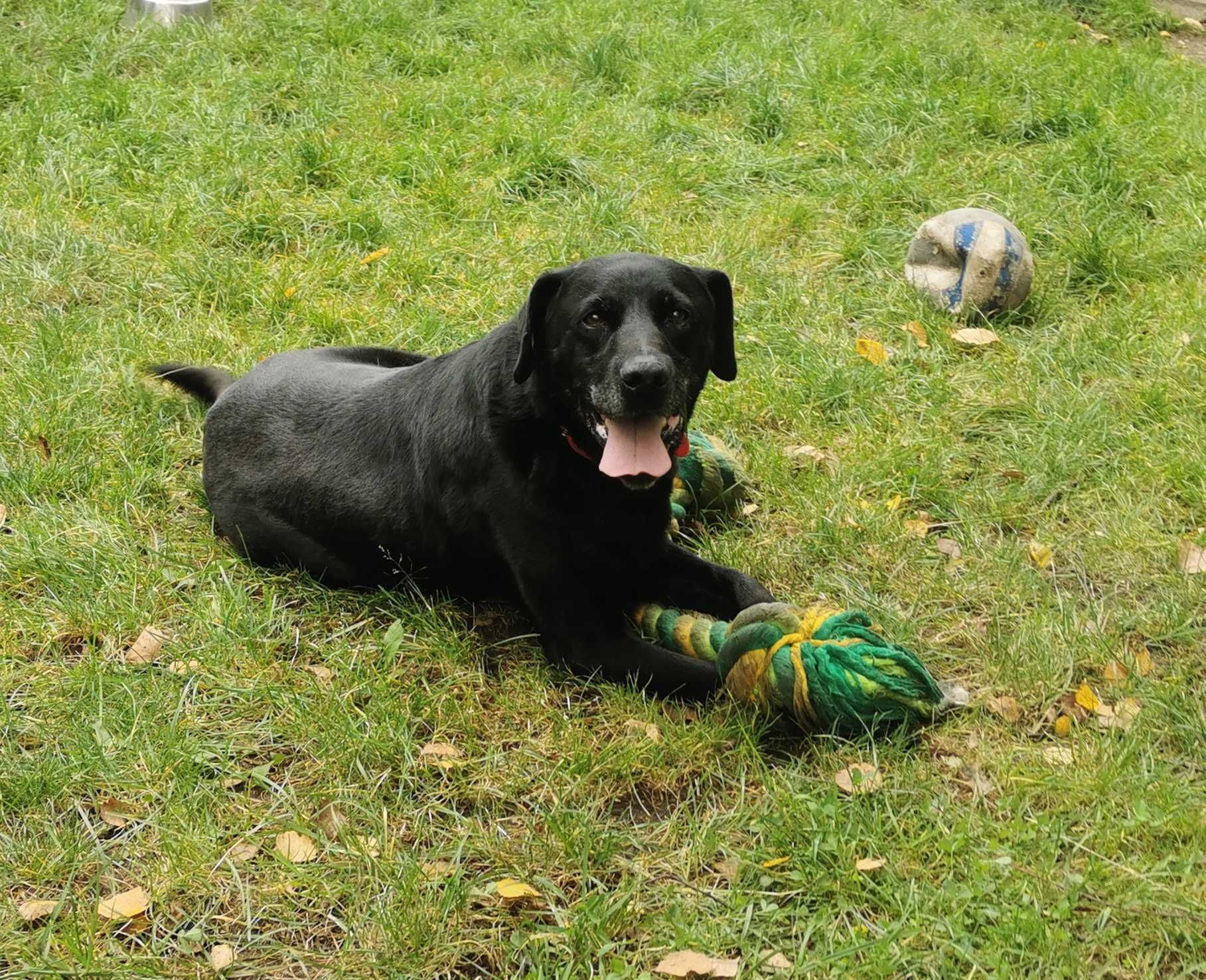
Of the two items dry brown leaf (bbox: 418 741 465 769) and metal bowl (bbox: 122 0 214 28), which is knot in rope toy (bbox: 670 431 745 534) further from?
metal bowl (bbox: 122 0 214 28)

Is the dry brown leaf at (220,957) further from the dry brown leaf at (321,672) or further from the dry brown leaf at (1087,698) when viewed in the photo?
the dry brown leaf at (1087,698)

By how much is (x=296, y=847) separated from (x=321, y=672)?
0.70m

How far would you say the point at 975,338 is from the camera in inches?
199

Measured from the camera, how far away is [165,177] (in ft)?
20.6

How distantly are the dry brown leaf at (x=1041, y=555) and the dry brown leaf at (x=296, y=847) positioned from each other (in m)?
2.32

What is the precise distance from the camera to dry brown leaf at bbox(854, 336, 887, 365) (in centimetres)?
502

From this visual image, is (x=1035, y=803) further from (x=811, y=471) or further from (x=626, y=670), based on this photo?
(x=811, y=471)

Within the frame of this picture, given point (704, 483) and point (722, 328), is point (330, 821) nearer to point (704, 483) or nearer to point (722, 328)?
point (704, 483)

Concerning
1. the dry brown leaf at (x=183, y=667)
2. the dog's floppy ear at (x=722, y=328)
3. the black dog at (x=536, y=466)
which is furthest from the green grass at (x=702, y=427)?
the dog's floppy ear at (x=722, y=328)

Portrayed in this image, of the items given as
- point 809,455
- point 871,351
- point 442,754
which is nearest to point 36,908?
point 442,754

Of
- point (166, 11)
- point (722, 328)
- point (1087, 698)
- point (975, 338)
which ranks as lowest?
point (1087, 698)

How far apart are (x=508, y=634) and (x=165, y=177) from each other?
3.75 meters

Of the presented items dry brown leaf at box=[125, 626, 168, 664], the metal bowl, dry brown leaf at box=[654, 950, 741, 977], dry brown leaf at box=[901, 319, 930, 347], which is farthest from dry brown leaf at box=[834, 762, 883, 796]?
the metal bowl

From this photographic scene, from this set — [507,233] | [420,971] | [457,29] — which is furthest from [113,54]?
[420,971]
